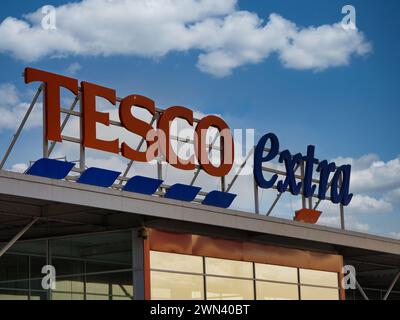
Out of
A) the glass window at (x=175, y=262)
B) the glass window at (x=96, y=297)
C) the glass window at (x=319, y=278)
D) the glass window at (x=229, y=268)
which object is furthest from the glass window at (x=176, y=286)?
the glass window at (x=319, y=278)

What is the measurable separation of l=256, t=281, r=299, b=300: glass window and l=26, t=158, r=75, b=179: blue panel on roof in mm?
9960

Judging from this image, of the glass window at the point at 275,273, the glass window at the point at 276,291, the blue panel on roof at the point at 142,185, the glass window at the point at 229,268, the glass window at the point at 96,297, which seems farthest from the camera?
the glass window at the point at 275,273

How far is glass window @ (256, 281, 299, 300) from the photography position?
125ft

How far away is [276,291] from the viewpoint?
3881 cm

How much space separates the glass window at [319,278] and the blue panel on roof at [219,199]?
15.5 feet

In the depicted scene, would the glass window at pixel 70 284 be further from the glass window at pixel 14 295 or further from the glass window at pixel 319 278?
the glass window at pixel 319 278

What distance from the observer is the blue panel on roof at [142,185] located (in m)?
33.5

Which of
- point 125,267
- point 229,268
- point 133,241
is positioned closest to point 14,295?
point 125,267

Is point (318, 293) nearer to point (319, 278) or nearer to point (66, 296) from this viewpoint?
point (319, 278)

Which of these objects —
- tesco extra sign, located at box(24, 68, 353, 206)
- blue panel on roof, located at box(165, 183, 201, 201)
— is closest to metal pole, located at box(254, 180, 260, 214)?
tesco extra sign, located at box(24, 68, 353, 206)

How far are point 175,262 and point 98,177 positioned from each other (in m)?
4.38

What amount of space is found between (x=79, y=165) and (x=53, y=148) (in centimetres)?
111
